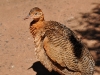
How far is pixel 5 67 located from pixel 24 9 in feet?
9.58

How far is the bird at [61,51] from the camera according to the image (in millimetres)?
4805

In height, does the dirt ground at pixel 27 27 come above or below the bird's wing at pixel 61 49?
below

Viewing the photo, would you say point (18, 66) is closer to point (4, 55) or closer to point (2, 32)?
point (4, 55)

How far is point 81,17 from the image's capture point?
7914 millimetres

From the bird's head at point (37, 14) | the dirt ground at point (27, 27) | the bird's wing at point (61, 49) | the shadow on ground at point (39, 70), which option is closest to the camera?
the bird's wing at point (61, 49)

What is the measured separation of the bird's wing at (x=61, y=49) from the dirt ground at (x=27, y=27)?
989mm

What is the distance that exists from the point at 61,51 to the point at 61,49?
0.04 meters

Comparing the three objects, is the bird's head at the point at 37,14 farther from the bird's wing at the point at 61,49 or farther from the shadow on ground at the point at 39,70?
the shadow on ground at the point at 39,70

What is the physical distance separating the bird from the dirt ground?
80 cm

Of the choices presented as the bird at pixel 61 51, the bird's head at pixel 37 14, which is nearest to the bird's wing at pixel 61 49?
the bird at pixel 61 51

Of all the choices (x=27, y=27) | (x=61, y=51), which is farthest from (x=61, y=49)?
(x=27, y=27)

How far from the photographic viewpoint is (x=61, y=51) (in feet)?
16.0

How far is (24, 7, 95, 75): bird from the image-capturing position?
189 inches

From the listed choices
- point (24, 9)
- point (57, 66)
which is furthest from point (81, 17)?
point (57, 66)
